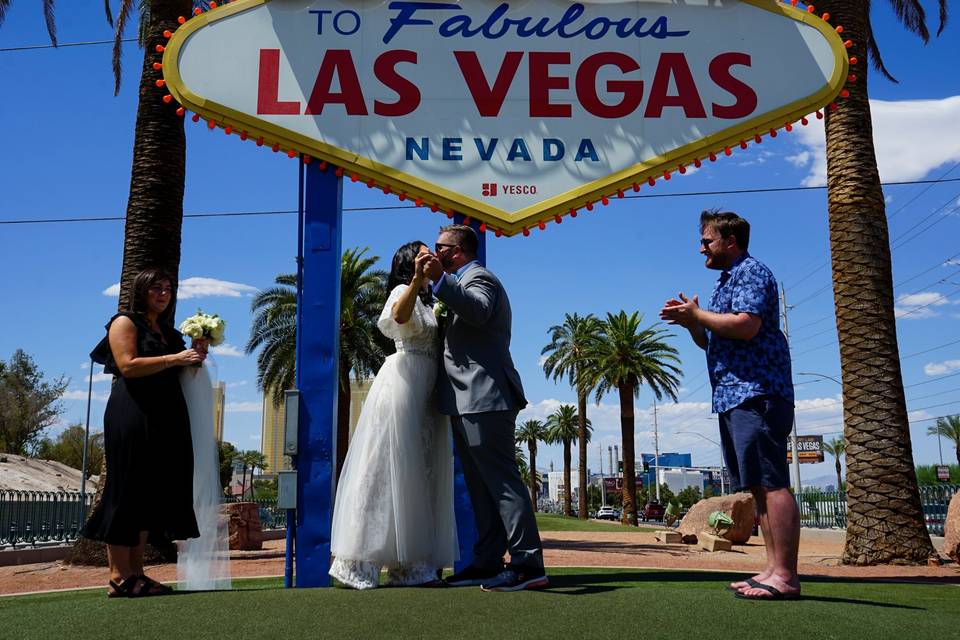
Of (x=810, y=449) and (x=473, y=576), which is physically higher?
(x=810, y=449)

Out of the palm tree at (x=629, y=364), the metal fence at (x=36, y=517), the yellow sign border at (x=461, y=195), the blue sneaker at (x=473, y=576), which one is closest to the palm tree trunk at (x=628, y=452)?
the palm tree at (x=629, y=364)

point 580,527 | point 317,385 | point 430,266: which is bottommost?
point 580,527

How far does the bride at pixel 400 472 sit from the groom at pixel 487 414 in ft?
0.56

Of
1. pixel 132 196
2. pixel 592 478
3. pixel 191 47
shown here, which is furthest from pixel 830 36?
pixel 592 478

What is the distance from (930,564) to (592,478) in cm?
15355

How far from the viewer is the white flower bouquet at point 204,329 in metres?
4.79

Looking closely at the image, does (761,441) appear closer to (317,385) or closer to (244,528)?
(317,385)

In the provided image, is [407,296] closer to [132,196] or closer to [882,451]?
[882,451]

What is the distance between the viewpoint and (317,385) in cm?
538

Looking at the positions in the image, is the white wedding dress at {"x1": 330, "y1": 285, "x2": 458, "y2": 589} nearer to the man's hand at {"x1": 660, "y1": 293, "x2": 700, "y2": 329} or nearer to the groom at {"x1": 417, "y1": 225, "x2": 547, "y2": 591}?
the groom at {"x1": 417, "y1": 225, "x2": 547, "y2": 591}

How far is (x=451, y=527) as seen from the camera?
4836mm

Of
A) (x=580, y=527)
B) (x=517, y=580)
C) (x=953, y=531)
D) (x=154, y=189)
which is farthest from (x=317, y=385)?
(x=580, y=527)

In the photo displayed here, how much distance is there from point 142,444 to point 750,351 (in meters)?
3.29

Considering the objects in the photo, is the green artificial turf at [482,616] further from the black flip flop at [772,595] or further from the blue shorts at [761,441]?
the blue shorts at [761,441]
